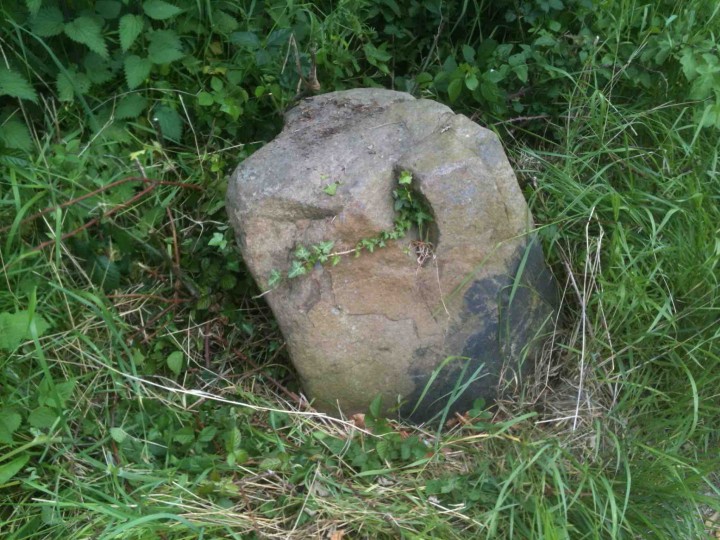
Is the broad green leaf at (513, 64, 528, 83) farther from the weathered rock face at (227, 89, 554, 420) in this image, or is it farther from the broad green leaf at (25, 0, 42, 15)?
the broad green leaf at (25, 0, 42, 15)

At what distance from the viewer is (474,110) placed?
3.08m

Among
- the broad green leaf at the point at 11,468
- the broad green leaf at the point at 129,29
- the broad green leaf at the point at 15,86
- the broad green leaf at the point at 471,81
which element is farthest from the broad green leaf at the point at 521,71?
the broad green leaf at the point at 11,468

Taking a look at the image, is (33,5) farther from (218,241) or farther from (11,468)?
(11,468)

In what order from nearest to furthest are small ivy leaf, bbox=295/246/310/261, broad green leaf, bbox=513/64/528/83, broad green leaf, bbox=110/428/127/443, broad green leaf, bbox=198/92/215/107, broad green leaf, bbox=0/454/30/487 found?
broad green leaf, bbox=0/454/30/487
broad green leaf, bbox=110/428/127/443
small ivy leaf, bbox=295/246/310/261
broad green leaf, bbox=198/92/215/107
broad green leaf, bbox=513/64/528/83

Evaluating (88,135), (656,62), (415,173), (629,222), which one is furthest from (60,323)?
(656,62)

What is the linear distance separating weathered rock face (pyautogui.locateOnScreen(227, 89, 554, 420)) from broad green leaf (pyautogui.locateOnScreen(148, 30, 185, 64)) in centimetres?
51

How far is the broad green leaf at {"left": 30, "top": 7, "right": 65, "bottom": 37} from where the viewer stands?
2.67 meters

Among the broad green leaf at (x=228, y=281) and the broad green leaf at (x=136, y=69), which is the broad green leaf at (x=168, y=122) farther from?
the broad green leaf at (x=228, y=281)

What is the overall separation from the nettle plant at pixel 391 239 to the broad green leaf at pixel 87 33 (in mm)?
922

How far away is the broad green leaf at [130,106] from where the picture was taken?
2822 mm

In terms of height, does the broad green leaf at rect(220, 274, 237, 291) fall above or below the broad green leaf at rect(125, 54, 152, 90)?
below

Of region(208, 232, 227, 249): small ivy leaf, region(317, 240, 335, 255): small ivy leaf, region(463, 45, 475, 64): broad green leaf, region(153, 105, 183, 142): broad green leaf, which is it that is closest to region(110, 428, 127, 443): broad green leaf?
region(208, 232, 227, 249): small ivy leaf

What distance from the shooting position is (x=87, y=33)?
8.70 ft

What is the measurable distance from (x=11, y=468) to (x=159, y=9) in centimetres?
154
